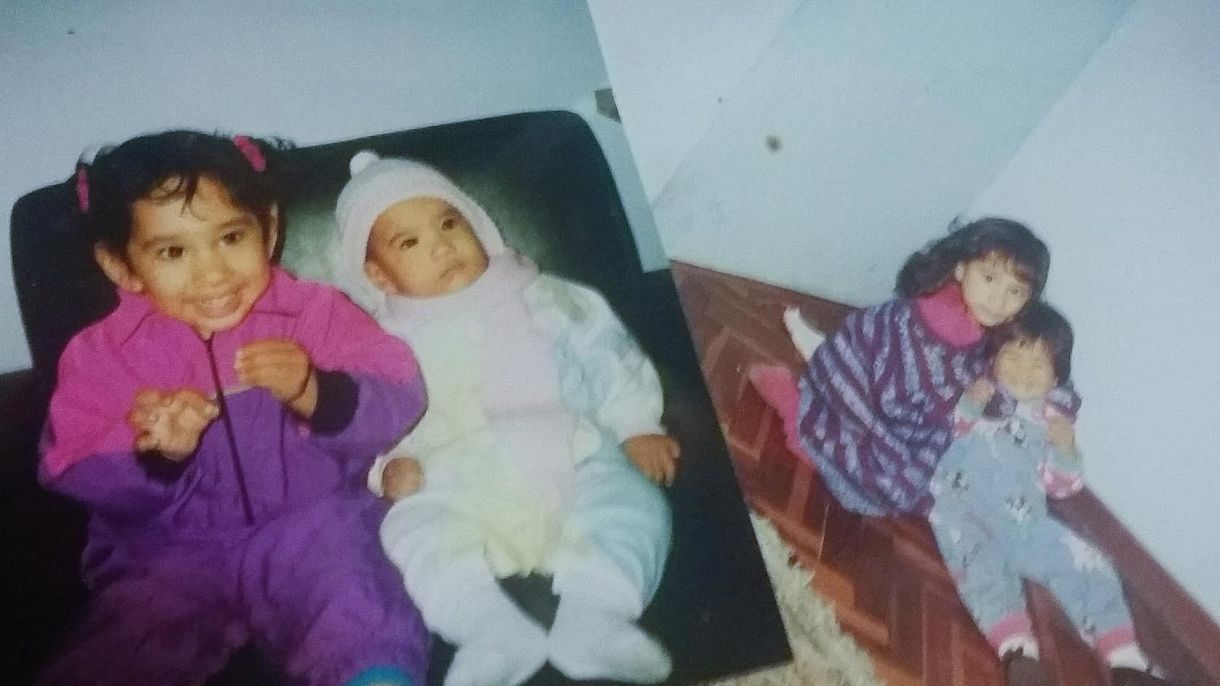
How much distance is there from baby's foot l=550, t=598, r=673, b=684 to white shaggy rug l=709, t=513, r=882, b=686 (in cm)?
5

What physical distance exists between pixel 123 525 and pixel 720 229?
18.9 inches

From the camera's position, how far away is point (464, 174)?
0.73 meters

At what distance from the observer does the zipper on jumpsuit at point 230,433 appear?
640 millimetres

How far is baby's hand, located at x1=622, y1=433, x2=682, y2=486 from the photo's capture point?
0.70m

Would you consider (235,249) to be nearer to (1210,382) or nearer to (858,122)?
(858,122)

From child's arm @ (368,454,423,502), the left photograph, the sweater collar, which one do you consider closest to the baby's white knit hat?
the left photograph

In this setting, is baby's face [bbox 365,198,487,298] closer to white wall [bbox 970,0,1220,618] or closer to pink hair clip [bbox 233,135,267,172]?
pink hair clip [bbox 233,135,267,172]

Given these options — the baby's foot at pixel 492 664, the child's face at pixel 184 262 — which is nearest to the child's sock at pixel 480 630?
the baby's foot at pixel 492 664

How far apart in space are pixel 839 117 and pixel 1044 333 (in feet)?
0.74

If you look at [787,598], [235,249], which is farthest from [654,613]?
[235,249]

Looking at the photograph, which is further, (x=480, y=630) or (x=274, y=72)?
(x=274, y=72)

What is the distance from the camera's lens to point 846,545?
70cm

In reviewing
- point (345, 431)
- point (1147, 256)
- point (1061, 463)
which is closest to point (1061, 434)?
point (1061, 463)

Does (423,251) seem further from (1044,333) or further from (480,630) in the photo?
(1044,333)
